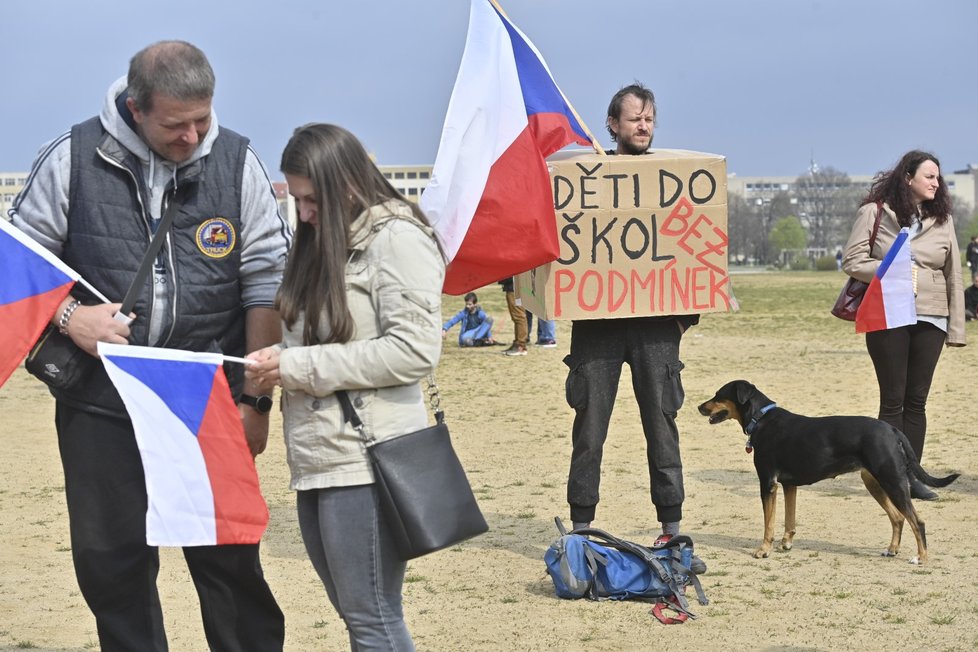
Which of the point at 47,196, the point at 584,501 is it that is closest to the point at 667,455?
the point at 584,501

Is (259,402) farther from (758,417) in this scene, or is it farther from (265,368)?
(758,417)

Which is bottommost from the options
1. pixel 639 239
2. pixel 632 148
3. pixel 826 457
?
pixel 826 457

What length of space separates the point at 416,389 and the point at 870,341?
496 centimetres

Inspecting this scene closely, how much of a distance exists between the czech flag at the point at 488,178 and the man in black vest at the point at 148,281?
119 cm

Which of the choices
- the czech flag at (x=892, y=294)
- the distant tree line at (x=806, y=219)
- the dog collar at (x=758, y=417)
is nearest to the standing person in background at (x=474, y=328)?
the czech flag at (x=892, y=294)

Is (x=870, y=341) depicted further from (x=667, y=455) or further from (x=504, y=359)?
(x=504, y=359)

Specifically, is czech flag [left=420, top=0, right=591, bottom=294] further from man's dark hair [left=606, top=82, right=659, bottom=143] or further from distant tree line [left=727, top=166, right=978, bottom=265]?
distant tree line [left=727, top=166, right=978, bottom=265]

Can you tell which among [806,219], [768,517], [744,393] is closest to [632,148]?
[744,393]

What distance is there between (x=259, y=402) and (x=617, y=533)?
3.63 meters

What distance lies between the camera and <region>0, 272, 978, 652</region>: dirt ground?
17.4 ft

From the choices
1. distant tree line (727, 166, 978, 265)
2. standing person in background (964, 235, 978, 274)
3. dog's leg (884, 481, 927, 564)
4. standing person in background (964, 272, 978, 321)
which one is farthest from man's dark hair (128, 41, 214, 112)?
distant tree line (727, 166, 978, 265)

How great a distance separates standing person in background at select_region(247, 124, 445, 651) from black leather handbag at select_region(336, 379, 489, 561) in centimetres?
4

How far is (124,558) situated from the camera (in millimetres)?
3871

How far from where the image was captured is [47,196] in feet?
12.1
